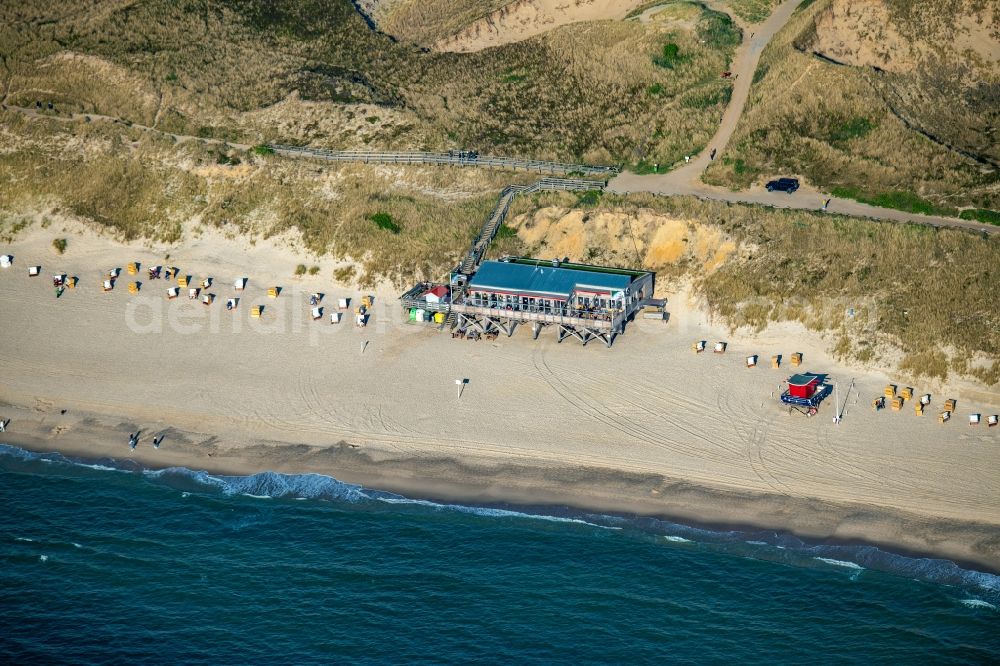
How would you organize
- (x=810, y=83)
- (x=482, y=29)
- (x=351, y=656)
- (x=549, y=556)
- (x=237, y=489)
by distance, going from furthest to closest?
(x=482, y=29) < (x=810, y=83) < (x=237, y=489) < (x=549, y=556) < (x=351, y=656)

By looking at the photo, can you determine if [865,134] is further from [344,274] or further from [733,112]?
[344,274]

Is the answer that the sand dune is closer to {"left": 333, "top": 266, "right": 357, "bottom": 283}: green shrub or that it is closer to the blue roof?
{"left": 333, "top": 266, "right": 357, "bottom": 283}: green shrub

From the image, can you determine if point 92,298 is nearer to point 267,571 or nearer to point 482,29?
point 267,571

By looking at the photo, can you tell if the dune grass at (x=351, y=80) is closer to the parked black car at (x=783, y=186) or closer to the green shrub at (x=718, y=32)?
the green shrub at (x=718, y=32)

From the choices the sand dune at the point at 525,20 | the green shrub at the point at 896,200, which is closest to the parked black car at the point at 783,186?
the green shrub at the point at 896,200

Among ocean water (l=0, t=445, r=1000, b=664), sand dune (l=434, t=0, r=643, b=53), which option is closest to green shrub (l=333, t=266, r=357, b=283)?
ocean water (l=0, t=445, r=1000, b=664)

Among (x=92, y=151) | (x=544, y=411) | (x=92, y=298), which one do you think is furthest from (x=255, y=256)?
(x=544, y=411)
